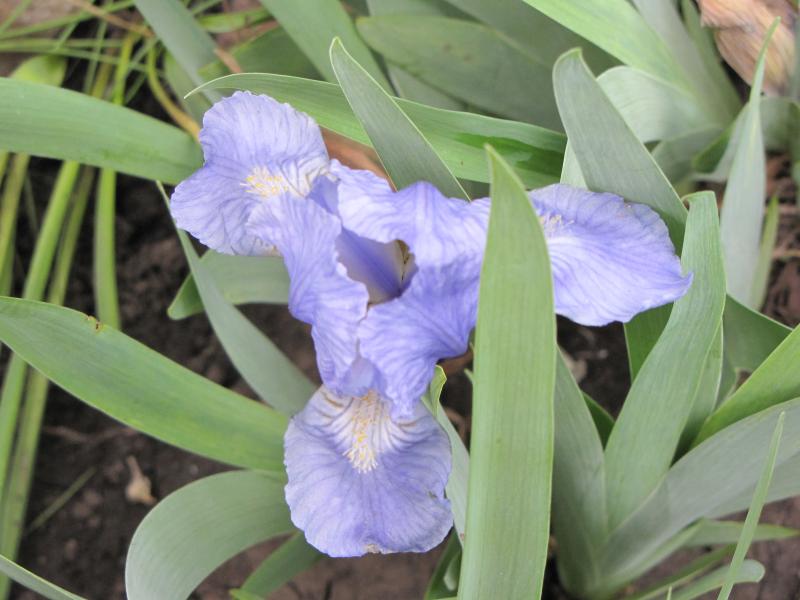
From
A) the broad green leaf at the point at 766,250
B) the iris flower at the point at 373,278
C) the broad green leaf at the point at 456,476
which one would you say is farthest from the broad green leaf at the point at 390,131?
the broad green leaf at the point at 766,250

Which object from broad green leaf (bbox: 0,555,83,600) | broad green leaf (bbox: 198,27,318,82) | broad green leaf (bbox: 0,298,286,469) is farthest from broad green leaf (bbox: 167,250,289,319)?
broad green leaf (bbox: 0,555,83,600)

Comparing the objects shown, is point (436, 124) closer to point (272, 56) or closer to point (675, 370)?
point (675, 370)

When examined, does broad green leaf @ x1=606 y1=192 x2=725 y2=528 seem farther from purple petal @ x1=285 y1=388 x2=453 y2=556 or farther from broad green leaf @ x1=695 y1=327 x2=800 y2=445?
purple petal @ x1=285 y1=388 x2=453 y2=556

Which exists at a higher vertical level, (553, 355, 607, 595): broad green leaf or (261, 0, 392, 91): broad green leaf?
(261, 0, 392, 91): broad green leaf

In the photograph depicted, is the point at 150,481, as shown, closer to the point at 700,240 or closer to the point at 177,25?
the point at 177,25

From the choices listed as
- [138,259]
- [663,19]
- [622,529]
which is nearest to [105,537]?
[138,259]

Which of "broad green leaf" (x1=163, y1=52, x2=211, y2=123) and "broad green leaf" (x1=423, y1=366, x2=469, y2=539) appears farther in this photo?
"broad green leaf" (x1=163, y1=52, x2=211, y2=123)
